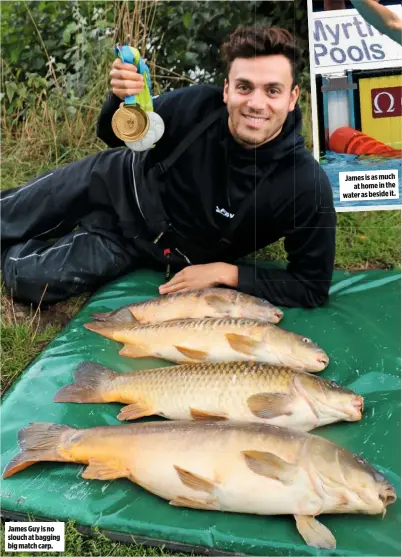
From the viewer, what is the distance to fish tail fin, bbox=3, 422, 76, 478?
2604 millimetres

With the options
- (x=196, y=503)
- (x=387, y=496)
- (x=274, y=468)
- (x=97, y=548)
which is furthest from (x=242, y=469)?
(x=97, y=548)

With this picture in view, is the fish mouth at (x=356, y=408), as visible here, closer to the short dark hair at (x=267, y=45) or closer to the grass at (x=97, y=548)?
the grass at (x=97, y=548)

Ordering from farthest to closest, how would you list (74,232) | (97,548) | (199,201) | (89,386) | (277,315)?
(74,232) < (199,201) < (277,315) < (89,386) < (97,548)

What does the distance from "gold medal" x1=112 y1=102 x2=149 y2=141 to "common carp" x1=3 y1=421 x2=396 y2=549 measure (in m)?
1.45

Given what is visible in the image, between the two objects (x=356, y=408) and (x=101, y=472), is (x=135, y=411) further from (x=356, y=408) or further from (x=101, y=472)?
(x=356, y=408)

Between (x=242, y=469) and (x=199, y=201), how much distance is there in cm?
172

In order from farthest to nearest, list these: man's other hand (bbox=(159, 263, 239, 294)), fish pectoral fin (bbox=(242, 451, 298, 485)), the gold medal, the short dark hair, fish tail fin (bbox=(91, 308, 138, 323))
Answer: man's other hand (bbox=(159, 263, 239, 294)) < fish tail fin (bbox=(91, 308, 138, 323)) < the gold medal < the short dark hair < fish pectoral fin (bbox=(242, 451, 298, 485))

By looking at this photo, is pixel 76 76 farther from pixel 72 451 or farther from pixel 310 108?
pixel 72 451

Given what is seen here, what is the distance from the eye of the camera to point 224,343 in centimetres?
309

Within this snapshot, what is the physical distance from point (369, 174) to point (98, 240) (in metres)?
1.58

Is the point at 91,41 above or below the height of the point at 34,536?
above

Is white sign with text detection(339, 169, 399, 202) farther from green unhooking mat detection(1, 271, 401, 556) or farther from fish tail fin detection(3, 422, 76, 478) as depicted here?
fish tail fin detection(3, 422, 76, 478)

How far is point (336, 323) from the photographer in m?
3.42

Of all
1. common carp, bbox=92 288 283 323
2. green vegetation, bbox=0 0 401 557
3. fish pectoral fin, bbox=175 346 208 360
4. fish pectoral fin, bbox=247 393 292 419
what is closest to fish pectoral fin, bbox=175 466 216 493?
fish pectoral fin, bbox=247 393 292 419
